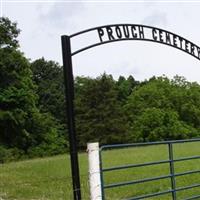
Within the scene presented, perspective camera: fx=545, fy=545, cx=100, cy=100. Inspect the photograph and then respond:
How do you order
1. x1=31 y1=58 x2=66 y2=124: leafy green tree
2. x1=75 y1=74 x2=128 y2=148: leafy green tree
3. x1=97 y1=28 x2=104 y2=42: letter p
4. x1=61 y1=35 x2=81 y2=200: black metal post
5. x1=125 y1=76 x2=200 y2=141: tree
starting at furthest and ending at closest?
x1=125 y1=76 x2=200 y2=141: tree, x1=31 y1=58 x2=66 y2=124: leafy green tree, x1=75 y1=74 x2=128 y2=148: leafy green tree, x1=97 y1=28 x2=104 y2=42: letter p, x1=61 y1=35 x2=81 y2=200: black metal post

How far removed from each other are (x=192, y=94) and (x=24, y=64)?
37551mm

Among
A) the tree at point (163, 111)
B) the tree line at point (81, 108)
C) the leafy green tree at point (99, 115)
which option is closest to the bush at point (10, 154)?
the tree line at point (81, 108)

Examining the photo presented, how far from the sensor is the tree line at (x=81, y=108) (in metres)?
49.0

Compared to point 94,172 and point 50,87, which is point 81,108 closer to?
point 50,87

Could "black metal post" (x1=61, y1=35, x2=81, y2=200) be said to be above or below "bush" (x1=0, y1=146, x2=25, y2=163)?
above

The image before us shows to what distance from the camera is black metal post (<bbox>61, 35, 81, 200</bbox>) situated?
24.0 feet

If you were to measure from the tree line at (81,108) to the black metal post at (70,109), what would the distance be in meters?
37.9

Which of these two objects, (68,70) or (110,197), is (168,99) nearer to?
(110,197)

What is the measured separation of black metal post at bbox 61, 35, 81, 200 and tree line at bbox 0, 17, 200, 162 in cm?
3788

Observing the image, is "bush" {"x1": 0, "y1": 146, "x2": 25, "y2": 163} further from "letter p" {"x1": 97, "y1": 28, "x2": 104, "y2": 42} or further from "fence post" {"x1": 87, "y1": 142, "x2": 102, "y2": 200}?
"fence post" {"x1": 87, "y1": 142, "x2": 102, "y2": 200}

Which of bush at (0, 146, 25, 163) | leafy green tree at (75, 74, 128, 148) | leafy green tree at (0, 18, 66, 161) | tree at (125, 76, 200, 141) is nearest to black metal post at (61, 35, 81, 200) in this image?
bush at (0, 146, 25, 163)

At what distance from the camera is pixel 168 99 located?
79.7m

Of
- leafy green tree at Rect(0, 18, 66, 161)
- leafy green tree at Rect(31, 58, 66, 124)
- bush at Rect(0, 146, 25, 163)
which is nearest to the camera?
bush at Rect(0, 146, 25, 163)

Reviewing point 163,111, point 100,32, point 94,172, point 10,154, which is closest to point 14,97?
point 10,154
